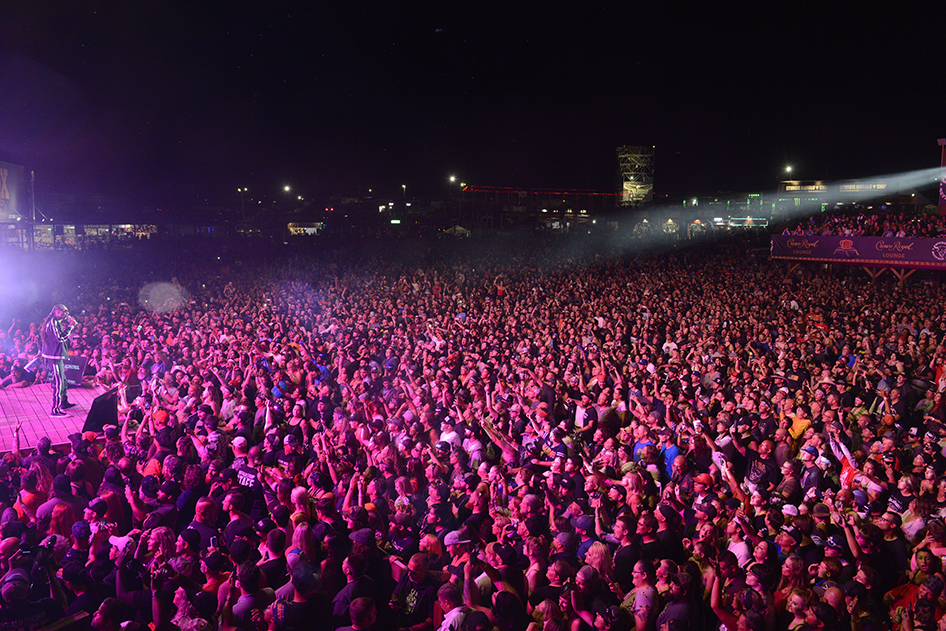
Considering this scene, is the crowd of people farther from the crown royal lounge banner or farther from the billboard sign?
the billboard sign

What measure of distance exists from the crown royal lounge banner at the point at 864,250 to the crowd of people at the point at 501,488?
838 centimetres

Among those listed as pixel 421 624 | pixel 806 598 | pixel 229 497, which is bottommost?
pixel 421 624

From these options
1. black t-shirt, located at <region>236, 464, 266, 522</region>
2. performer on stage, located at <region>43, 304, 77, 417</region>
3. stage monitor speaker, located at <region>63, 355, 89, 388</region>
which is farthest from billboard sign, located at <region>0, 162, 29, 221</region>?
black t-shirt, located at <region>236, 464, 266, 522</region>

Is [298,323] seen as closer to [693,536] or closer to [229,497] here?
[229,497]

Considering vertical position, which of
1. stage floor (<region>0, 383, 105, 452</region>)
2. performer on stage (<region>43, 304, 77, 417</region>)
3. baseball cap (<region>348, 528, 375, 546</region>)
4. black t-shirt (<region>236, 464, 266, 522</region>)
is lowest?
stage floor (<region>0, 383, 105, 452</region>)

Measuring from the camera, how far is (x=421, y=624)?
3373mm

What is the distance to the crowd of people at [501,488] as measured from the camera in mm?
3262

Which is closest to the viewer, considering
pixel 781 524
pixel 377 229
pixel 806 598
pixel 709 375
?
pixel 806 598

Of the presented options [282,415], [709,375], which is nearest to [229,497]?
[282,415]

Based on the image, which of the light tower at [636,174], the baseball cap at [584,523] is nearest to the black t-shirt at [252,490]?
the baseball cap at [584,523]

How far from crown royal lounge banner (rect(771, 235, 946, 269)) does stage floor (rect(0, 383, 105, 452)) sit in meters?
20.5

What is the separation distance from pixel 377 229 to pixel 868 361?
121 ft

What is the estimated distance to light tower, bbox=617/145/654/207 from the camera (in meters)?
55.9

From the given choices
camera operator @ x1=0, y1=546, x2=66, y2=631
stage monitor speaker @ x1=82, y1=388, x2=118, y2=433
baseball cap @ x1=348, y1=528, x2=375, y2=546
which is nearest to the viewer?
camera operator @ x1=0, y1=546, x2=66, y2=631
